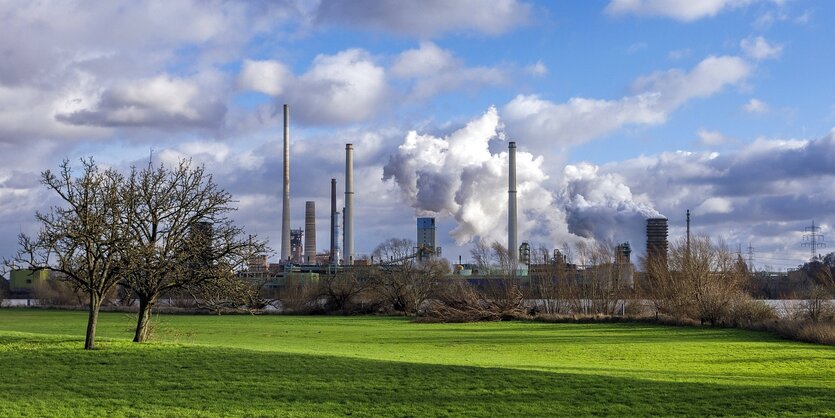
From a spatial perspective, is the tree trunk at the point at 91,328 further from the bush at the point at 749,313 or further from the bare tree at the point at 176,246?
the bush at the point at 749,313

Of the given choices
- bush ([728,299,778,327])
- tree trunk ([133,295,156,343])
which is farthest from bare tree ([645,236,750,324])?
tree trunk ([133,295,156,343])

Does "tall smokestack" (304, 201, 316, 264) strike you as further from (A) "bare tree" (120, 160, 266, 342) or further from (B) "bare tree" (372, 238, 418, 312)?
(A) "bare tree" (120, 160, 266, 342)

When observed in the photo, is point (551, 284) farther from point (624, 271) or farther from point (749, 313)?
point (749, 313)

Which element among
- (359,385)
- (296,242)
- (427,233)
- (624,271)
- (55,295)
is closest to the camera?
(359,385)

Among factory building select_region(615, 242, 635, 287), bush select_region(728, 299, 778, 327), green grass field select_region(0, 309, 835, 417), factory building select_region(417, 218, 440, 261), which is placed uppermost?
factory building select_region(417, 218, 440, 261)

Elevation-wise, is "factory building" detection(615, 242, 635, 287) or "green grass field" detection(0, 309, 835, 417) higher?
"factory building" detection(615, 242, 635, 287)

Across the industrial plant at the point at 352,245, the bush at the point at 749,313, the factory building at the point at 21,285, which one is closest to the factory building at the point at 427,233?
the industrial plant at the point at 352,245

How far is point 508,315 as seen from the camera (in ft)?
214

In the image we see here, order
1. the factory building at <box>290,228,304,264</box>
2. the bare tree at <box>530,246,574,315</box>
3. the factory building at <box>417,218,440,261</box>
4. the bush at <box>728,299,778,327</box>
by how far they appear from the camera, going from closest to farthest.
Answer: the bush at <box>728,299,778,327</box>, the bare tree at <box>530,246,574,315</box>, the factory building at <box>417,218,440,261</box>, the factory building at <box>290,228,304,264</box>

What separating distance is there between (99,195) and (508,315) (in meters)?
43.1

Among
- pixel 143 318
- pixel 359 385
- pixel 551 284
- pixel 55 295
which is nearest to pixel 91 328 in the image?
pixel 143 318

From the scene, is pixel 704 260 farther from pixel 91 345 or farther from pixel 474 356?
pixel 91 345

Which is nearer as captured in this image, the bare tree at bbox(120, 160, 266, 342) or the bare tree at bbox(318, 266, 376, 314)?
the bare tree at bbox(120, 160, 266, 342)

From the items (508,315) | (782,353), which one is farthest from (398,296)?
(782,353)
